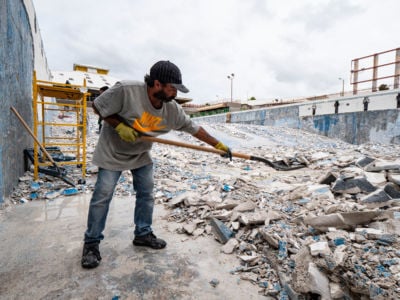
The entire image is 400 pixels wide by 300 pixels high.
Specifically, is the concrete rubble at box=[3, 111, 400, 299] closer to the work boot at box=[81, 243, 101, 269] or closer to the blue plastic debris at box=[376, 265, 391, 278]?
the blue plastic debris at box=[376, 265, 391, 278]

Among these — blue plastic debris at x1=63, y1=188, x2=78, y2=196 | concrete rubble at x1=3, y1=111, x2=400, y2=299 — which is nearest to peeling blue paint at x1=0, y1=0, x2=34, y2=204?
concrete rubble at x1=3, y1=111, x2=400, y2=299

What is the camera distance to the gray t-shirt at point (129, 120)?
1.90 metres

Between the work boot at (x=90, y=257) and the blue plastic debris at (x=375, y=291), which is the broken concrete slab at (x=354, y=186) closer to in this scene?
the blue plastic debris at (x=375, y=291)

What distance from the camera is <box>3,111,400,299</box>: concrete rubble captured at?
154 cm

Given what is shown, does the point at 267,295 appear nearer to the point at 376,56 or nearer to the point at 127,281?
the point at 127,281

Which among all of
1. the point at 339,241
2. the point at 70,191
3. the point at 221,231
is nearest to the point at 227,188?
the point at 221,231

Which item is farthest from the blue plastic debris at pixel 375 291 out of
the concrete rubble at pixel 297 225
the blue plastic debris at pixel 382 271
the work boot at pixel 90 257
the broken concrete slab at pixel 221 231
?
the work boot at pixel 90 257

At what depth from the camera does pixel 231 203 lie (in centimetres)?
289

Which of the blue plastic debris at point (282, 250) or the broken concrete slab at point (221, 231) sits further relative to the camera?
the broken concrete slab at point (221, 231)

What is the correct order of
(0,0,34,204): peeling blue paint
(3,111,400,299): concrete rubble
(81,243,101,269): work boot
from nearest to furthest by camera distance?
(3,111,400,299): concrete rubble < (81,243,101,269): work boot < (0,0,34,204): peeling blue paint

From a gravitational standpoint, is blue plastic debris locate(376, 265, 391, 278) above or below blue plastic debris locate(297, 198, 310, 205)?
below

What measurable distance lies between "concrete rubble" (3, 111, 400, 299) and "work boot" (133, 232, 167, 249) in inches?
13.7

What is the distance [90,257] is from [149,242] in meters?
0.52

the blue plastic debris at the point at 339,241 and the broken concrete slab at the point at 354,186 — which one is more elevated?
the broken concrete slab at the point at 354,186
